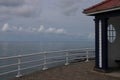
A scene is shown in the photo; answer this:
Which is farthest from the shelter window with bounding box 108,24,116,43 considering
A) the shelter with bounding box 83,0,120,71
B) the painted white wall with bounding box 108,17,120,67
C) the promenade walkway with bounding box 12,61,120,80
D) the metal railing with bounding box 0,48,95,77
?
the metal railing with bounding box 0,48,95,77

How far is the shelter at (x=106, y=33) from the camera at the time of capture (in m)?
13.6

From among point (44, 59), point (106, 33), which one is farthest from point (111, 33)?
point (44, 59)

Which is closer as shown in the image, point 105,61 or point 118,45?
point 105,61

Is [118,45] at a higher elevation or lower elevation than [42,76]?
higher

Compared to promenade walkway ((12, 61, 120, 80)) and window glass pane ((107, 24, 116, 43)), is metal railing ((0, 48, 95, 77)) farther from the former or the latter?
window glass pane ((107, 24, 116, 43))

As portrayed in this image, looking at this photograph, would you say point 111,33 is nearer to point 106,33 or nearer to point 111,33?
point 111,33

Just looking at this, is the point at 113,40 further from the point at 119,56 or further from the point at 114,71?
the point at 114,71

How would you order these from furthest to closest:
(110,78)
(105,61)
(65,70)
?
(65,70) → (105,61) → (110,78)

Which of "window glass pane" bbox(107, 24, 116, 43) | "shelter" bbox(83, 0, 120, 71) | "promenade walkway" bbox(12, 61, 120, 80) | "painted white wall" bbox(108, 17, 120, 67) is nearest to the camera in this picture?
"promenade walkway" bbox(12, 61, 120, 80)

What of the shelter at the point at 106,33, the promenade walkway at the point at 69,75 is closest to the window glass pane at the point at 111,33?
the shelter at the point at 106,33

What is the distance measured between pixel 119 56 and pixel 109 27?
68.3 inches

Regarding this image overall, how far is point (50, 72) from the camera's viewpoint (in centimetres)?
1468

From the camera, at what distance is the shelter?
535 inches

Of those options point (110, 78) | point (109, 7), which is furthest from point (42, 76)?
point (109, 7)
